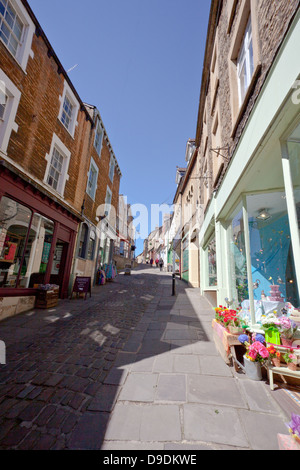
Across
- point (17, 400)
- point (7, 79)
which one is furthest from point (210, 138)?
point (17, 400)

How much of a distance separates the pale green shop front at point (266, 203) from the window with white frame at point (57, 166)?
6.57 meters

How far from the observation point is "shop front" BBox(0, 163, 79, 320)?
599 centimetres

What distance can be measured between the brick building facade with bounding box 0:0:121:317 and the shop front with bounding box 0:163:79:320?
0.03 m

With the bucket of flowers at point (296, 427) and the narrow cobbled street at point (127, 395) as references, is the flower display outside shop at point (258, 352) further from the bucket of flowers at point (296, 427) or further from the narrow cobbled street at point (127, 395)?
the bucket of flowers at point (296, 427)

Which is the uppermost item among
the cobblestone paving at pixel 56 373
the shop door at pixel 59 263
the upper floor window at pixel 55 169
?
the upper floor window at pixel 55 169

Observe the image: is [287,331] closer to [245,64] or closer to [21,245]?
[245,64]

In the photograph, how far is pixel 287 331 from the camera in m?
3.01

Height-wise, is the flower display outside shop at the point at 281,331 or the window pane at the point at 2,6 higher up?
the window pane at the point at 2,6

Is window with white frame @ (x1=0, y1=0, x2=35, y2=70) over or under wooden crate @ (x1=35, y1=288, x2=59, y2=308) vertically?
over

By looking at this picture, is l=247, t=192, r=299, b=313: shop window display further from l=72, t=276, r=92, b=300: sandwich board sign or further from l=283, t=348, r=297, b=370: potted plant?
l=72, t=276, r=92, b=300: sandwich board sign

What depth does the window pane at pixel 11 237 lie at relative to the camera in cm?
601

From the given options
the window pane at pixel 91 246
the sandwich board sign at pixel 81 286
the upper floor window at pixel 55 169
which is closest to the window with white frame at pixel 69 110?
the upper floor window at pixel 55 169

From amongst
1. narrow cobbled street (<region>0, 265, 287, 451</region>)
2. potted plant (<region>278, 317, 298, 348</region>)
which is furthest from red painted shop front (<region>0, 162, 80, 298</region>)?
potted plant (<region>278, 317, 298, 348</region>)

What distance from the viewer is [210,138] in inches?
323
